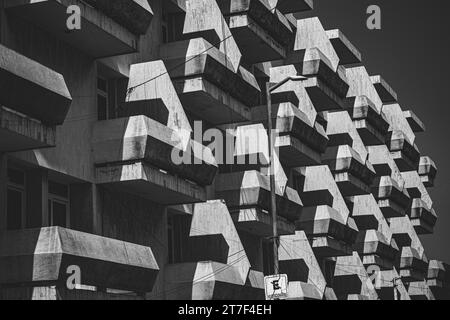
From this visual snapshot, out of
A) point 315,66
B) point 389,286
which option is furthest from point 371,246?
point 315,66

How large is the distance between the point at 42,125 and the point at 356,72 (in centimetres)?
4621

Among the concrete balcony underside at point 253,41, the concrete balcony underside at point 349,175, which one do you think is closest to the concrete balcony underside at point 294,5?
the concrete balcony underside at point 253,41

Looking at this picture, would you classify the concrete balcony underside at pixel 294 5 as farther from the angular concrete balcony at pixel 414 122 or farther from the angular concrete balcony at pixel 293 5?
the angular concrete balcony at pixel 414 122

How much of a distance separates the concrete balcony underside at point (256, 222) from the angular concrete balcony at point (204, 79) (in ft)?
14.6

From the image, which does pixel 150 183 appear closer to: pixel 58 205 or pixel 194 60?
pixel 58 205

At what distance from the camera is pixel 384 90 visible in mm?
77875

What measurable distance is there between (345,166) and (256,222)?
1737 cm

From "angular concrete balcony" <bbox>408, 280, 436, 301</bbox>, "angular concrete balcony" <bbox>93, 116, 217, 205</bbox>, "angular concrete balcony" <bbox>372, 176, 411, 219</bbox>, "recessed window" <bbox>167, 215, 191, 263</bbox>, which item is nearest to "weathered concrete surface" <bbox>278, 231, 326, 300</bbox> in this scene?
"recessed window" <bbox>167, 215, 191, 263</bbox>

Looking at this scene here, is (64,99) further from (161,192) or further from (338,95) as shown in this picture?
(338,95)

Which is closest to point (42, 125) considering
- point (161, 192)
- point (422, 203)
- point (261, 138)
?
point (161, 192)

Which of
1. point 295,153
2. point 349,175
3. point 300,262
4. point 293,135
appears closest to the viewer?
point 293,135

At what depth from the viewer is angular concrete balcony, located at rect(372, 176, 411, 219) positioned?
70062 millimetres

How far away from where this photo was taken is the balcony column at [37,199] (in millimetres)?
28391

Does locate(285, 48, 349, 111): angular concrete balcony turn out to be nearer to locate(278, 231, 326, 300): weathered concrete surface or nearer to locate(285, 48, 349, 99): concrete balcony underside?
locate(285, 48, 349, 99): concrete balcony underside
